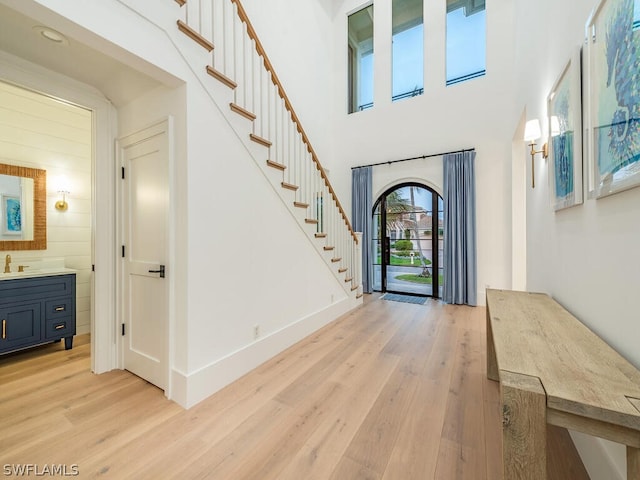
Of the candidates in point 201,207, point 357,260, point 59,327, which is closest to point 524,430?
point 201,207

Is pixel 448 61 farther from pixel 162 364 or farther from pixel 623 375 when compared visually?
pixel 162 364

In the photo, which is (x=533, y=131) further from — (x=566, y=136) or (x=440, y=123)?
(x=440, y=123)

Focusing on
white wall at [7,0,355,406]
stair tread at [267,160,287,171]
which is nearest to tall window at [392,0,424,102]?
stair tread at [267,160,287,171]

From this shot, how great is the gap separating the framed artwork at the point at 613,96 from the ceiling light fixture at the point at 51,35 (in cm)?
297

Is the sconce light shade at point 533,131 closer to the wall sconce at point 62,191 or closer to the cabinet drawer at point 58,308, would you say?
the cabinet drawer at point 58,308

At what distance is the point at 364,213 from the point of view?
5.62 metres

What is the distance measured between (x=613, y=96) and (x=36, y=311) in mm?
4564

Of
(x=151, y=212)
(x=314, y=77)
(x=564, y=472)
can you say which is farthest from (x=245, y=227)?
(x=314, y=77)

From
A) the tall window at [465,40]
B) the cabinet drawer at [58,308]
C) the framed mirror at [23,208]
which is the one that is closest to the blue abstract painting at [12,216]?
the framed mirror at [23,208]

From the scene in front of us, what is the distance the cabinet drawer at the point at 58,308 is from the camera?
2.77 meters

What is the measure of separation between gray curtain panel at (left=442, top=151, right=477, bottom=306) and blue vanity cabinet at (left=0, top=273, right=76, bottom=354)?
17.3ft

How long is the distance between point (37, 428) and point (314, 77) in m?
6.33

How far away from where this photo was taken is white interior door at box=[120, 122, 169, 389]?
2.12 m

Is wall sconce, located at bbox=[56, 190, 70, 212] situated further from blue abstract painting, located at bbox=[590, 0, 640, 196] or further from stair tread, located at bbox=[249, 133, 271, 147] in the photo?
blue abstract painting, located at bbox=[590, 0, 640, 196]
